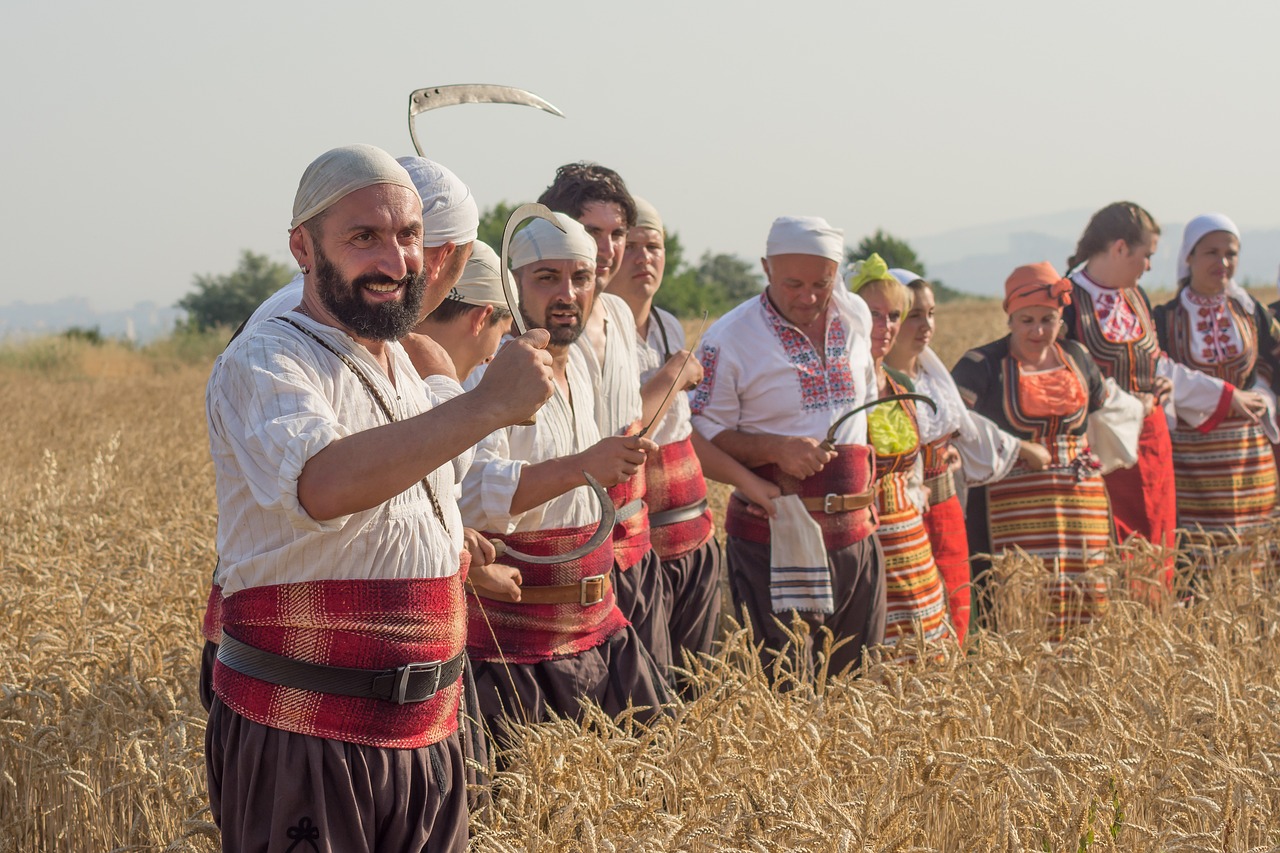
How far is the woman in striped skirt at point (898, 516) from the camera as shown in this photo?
5.01 meters

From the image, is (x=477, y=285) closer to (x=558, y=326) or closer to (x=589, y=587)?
(x=558, y=326)

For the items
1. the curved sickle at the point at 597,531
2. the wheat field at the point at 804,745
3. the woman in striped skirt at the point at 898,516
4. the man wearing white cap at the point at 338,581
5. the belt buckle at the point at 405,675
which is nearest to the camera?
the man wearing white cap at the point at 338,581

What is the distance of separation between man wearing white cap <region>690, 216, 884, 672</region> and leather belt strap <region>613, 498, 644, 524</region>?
0.83 meters

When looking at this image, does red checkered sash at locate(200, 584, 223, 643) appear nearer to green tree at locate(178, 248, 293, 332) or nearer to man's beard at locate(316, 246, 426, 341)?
man's beard at locate(316, 246, 426, 341)

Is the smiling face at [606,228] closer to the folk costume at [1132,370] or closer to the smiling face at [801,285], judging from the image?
the smiling face at [801,285]

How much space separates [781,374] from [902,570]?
0.92 meters

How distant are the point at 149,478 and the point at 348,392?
6.52 meters

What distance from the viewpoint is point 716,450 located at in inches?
187

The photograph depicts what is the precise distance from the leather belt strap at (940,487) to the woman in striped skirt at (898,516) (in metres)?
0.26

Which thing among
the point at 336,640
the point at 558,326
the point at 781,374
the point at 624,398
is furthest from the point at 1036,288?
the point at 336,640

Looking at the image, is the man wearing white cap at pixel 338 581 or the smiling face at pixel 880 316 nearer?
the man wearing white cap at pixel 338 581

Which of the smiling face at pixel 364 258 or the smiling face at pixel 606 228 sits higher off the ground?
the smiling face at pixel 606 228

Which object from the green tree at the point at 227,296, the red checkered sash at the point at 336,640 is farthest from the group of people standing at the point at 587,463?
the green tree at the point at 227,296

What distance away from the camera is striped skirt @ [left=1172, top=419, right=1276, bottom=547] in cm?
694
